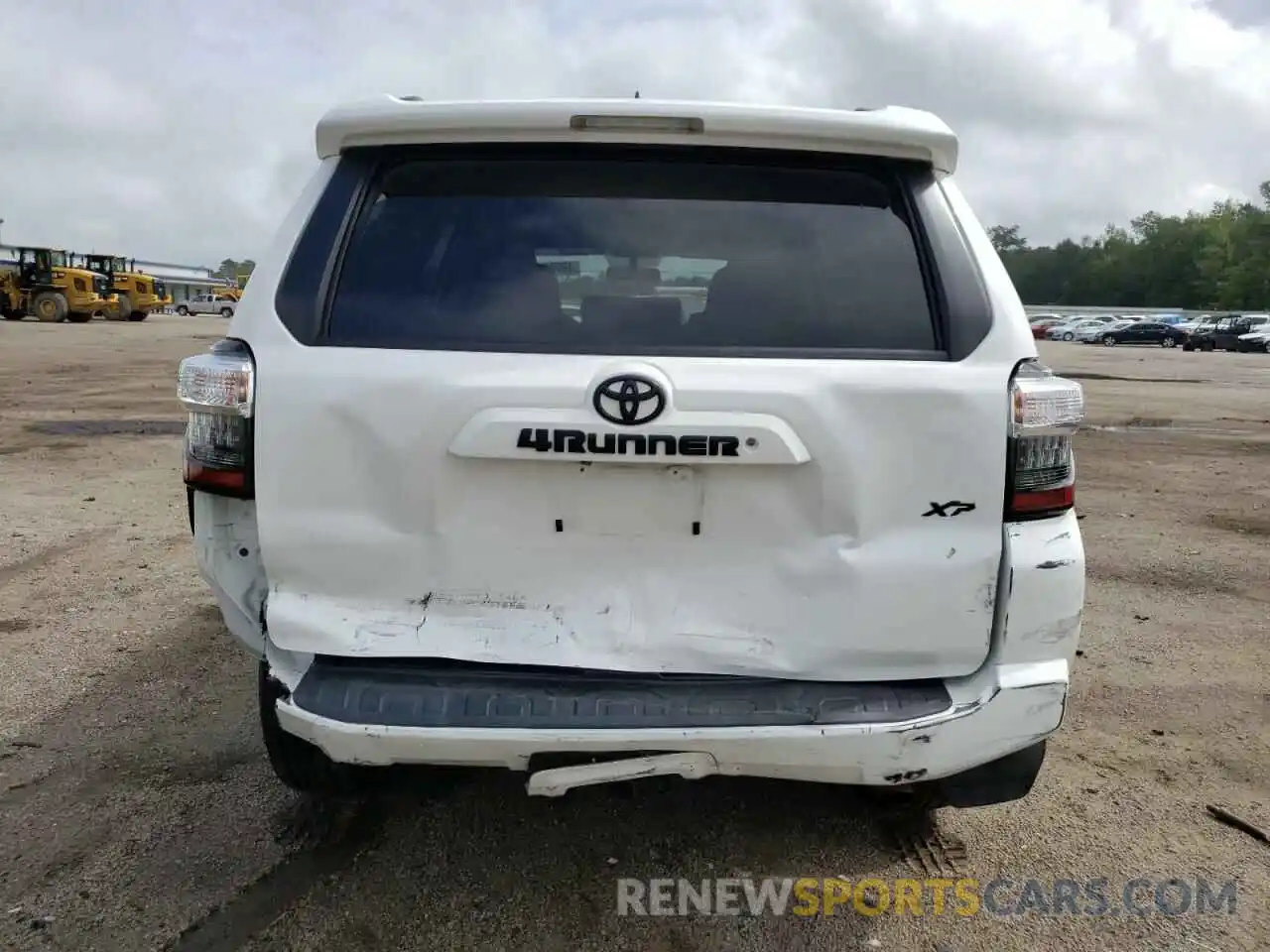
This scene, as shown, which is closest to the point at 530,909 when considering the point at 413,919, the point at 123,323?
the point at 413,919

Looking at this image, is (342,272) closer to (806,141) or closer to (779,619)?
(806,141)

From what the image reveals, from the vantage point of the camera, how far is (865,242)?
2.35 metres

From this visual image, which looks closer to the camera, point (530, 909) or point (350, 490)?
point (350, 490)

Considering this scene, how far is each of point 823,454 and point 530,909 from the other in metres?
1.42

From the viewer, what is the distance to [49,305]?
37.3 metres

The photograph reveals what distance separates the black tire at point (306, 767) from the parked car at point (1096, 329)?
198 ft

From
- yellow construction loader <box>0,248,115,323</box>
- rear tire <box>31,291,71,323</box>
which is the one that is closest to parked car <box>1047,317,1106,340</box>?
yellow construction loader <box>0,248,115,323</box>

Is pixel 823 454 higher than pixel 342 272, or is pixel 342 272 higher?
pixel 342 272

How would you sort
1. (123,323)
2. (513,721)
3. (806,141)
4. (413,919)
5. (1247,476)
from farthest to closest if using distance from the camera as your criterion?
(123,323), (1247,476), (413,919), (806,141), (513,721)

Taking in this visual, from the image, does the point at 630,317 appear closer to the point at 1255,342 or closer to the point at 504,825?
the point at 504,825

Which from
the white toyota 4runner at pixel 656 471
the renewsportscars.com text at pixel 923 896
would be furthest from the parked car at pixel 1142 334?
the white toyota 4runner at pixel 656 471

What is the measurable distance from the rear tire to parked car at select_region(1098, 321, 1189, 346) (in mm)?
50785

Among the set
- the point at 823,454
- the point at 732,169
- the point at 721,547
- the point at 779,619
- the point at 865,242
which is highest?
the point at 732,169

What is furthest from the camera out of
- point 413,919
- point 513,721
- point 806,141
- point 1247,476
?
point 1247,476
